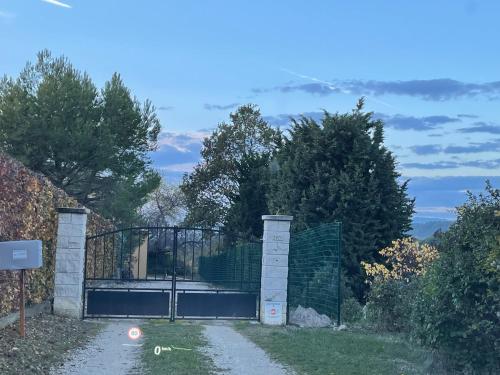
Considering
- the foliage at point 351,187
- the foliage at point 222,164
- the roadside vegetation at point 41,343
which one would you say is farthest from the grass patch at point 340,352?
the foliage at point 222,164

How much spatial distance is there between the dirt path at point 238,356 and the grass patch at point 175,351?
6.6 inches

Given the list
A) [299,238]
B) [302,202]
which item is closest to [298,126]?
[302,202]

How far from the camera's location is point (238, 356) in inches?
388

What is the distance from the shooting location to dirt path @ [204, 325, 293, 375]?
865 centimetres

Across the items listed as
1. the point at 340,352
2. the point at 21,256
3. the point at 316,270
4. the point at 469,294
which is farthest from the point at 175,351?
the point at 316,270

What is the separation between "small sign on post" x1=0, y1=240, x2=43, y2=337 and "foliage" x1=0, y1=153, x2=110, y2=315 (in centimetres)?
61

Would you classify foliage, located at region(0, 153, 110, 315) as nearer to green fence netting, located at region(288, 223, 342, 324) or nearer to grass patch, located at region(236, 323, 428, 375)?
grass patch, located at region(236, 323, 428, 375)

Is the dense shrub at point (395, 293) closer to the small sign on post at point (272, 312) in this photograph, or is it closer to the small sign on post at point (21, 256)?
the small sign on post at point (272, 312)

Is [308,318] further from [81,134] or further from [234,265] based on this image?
[81,134]

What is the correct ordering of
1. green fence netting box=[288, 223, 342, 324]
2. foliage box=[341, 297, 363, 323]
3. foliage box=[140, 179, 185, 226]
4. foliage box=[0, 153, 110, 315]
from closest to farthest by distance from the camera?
foliage box=[0, 153, 110, 315]
green fence netting box=[288, 223, 342, 324]
foliage box=[341, 297, 363, 323]
foliage box=[140, 179, 185, 226]

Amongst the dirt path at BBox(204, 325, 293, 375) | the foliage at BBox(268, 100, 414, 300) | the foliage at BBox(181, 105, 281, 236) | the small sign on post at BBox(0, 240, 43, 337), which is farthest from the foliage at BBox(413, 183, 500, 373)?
the foliage at BBox(181, 105, 281, 236)

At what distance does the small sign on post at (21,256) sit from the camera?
9.63 metres

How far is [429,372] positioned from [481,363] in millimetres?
866

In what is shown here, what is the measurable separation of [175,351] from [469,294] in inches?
174
